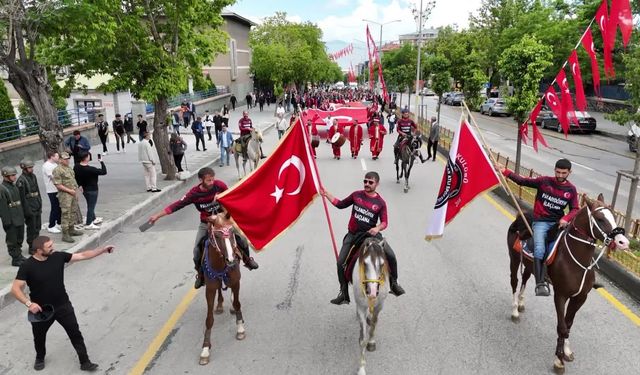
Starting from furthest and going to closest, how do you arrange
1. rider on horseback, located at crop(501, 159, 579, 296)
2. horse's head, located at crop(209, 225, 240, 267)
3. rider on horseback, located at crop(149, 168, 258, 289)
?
1. rider on horseback, located at crop(149, 168, 258, 289)
2. rider on horseback, located at crop(501, 159, 579, 296)
3. horse's head, located at crop(209, 225, 240, 267)

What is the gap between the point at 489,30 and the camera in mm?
51531

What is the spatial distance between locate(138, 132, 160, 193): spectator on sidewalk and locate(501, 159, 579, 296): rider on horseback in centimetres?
1135

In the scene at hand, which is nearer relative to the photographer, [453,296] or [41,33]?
[453,296]

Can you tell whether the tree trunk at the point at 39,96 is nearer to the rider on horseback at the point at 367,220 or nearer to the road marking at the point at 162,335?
the road marking at the point at 162,335

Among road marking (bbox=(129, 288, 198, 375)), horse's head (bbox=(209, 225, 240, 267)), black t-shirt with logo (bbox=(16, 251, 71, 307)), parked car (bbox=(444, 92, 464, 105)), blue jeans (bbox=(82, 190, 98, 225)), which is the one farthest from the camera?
parked car (bbox=(444, 92, 464, 105))

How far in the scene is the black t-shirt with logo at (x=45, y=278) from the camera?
5.68m

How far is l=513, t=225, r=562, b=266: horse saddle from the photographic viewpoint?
20.5ft

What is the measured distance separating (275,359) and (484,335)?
3.01 m

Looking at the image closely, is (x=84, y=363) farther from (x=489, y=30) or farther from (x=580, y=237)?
(x=489, y=30)

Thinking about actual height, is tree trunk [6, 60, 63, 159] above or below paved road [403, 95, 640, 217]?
above

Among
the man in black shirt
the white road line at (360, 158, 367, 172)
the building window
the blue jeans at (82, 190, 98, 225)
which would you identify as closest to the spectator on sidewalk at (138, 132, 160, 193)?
the blue jeans at (82, 190, 98, 225)

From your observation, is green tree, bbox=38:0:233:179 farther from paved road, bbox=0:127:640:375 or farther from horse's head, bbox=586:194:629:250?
horse's head, bbox=586:194:629:250

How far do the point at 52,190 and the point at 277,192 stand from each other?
6.32 meters

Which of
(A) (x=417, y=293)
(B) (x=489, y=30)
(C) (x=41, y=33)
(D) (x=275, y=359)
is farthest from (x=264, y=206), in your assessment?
(B) (x=489, y=30)
